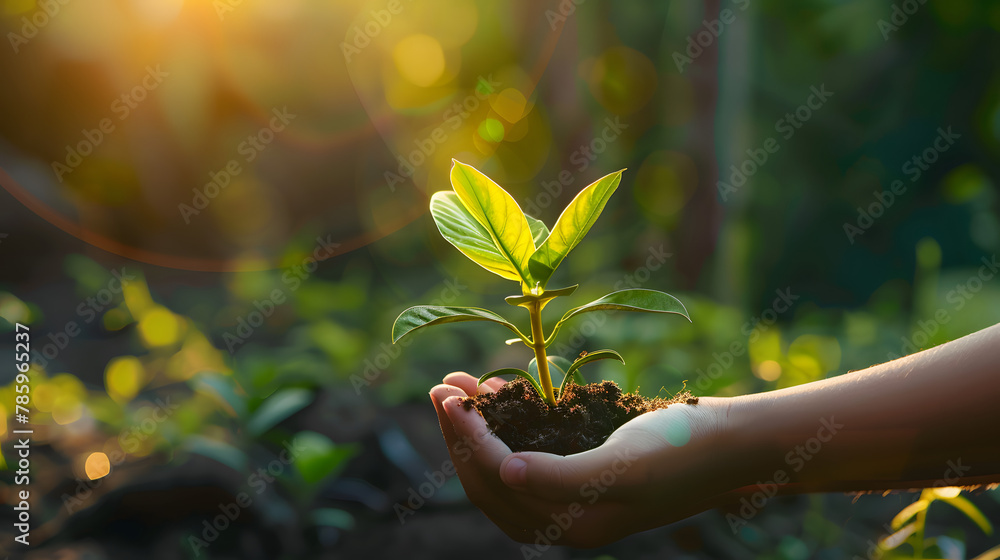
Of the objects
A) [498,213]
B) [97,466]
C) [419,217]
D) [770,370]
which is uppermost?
[419,217]

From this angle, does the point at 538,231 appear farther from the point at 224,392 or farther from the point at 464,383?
the point at 224,392

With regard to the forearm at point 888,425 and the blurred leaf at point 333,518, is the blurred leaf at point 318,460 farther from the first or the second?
the forearm at point 888,425

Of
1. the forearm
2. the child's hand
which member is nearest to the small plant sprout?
the child's hand

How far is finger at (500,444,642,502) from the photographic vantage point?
68cm

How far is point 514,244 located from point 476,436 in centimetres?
28

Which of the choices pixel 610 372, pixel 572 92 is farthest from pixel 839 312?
pixel 610 372

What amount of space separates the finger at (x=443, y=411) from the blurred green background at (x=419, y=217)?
54 centimetres

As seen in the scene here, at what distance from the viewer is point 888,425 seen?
74cm

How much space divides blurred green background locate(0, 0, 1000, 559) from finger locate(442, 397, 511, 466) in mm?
616

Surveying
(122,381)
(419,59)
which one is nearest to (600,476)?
(122,381)

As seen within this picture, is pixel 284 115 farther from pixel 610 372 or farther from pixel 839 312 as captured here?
pixel 839 312

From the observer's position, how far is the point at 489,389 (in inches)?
37.3

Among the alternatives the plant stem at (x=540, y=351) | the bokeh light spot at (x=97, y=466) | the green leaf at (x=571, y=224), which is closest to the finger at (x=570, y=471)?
the plant stem at (x=540, y=351)

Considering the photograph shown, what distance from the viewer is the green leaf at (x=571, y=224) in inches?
28.3
